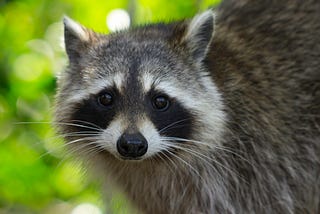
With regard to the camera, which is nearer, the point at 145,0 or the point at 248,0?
the point at 248,0

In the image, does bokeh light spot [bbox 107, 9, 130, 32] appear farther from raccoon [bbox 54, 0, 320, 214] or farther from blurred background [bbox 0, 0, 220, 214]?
raccoon [bbox 54, 0, 320, 214]

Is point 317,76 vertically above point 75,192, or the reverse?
point 317,76

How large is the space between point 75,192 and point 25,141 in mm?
567

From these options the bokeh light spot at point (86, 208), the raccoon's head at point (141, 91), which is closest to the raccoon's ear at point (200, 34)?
the raccoon's head at point (141, 91)

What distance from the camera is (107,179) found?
6.01 m

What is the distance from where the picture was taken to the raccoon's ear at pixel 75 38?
5809mm

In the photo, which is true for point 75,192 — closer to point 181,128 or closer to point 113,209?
point 113,209

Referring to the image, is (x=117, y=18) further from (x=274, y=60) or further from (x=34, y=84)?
(x=274, y=60)

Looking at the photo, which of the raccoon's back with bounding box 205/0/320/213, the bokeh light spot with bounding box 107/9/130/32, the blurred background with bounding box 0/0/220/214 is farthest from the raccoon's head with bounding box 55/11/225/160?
the blurred background with bounding box 0/0/220/214

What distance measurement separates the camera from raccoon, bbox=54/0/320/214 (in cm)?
554

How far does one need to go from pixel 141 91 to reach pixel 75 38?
67cm

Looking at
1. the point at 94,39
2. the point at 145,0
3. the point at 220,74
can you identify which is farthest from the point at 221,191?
the point at 145,0

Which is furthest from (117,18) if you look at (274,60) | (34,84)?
(274,60)

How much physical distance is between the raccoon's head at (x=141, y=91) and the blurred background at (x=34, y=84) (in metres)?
1.40
